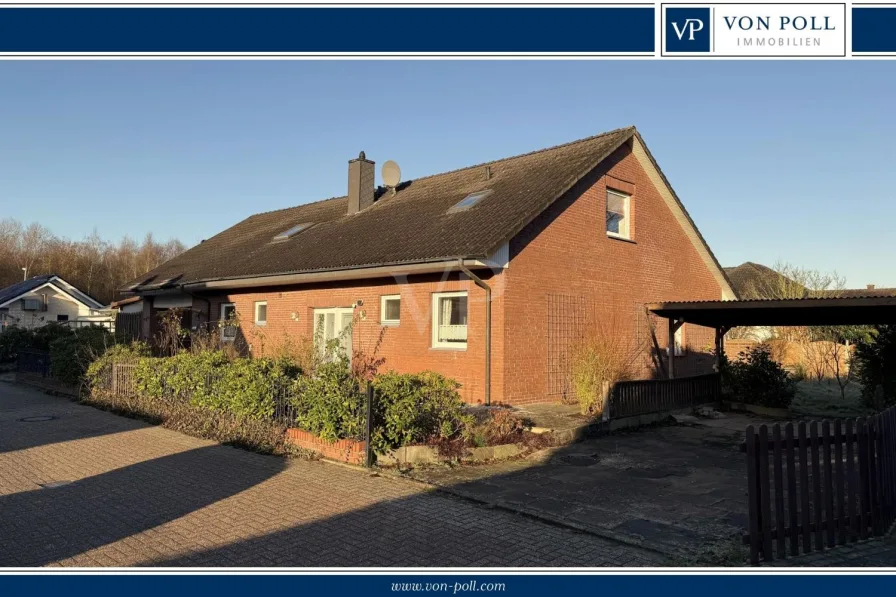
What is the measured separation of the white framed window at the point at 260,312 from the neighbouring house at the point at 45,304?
20.7m

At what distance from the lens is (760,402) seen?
1450 centimetres

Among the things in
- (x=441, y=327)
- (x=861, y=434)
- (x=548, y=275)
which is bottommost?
(x=861, y=434)

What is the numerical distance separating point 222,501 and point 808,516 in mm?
5465

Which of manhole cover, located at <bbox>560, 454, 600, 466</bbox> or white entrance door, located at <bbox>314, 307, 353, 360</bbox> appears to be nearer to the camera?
manhole cover, located at <bbox>560, 454, 600, 466</bbox>

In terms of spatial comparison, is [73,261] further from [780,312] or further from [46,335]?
[780,312]

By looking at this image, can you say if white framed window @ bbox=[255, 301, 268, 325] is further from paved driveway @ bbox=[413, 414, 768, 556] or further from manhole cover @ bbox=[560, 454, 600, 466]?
manhole cover @ bbox=[560, 454, 600, 466]

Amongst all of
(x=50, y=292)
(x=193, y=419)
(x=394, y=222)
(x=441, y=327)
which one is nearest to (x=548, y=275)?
(x=441, y=327)

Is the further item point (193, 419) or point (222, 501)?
point (193, 419)

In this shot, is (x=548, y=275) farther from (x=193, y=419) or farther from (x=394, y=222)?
(x=193, y=419)

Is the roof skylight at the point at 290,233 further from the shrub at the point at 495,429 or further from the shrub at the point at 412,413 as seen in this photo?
the shrub at the point at 495,429

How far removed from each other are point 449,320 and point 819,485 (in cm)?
829

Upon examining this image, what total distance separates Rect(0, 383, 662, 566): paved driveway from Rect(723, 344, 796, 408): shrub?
404 inches

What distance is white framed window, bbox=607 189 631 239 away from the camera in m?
15.6

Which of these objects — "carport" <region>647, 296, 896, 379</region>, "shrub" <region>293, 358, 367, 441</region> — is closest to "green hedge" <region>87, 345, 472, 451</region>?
"shrub" <region>293, 358, 367, 441</region>
